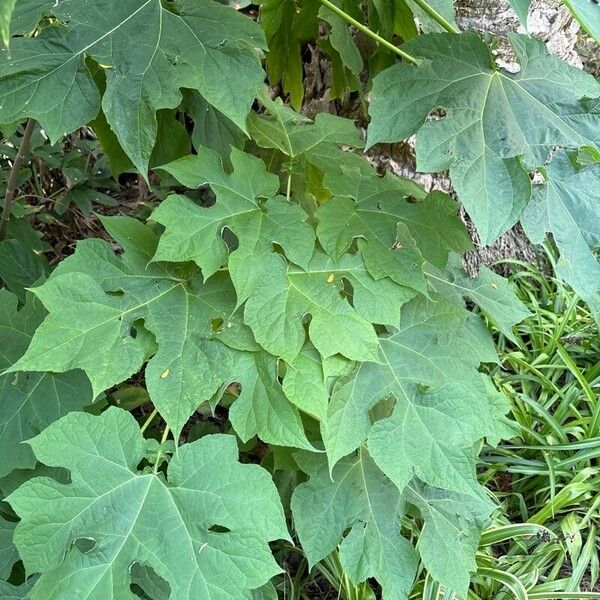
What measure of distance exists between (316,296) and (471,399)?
365mm

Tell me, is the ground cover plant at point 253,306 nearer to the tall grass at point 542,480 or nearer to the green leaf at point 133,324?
the green leaf at point 133,324

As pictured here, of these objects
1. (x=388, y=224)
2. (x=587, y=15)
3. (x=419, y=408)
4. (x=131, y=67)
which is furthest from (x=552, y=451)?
(x=131, y=67)

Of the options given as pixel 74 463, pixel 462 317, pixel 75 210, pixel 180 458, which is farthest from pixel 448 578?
pixel 75 210

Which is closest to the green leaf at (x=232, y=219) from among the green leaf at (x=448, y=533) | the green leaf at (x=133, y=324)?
the green leaf at (x=133, y=324)

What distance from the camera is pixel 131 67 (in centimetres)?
110

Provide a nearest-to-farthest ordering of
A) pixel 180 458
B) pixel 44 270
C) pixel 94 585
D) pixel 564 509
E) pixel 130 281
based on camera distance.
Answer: pixel 94 585 < pixel 180 458 < pixel 130 281 < pixel 44 270 < pixel 564 509

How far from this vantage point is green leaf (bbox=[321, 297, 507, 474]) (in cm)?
123

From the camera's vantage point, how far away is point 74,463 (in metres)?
1.14

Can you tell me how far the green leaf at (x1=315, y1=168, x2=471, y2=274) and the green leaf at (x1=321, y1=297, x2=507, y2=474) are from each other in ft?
0.52

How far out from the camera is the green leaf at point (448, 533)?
1408mm

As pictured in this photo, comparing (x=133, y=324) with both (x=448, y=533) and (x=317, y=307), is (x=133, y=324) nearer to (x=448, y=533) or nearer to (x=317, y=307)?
(x=317, y=307)

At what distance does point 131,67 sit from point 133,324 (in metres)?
0.45

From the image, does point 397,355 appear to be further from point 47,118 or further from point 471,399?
point 47,118

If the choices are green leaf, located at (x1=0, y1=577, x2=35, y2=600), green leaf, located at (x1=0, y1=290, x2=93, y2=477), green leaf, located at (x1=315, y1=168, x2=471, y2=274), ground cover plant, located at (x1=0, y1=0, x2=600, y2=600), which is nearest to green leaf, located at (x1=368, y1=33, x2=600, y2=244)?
ground cover plant, located at (x1=0, y1=0, x2=600, y2=600)
